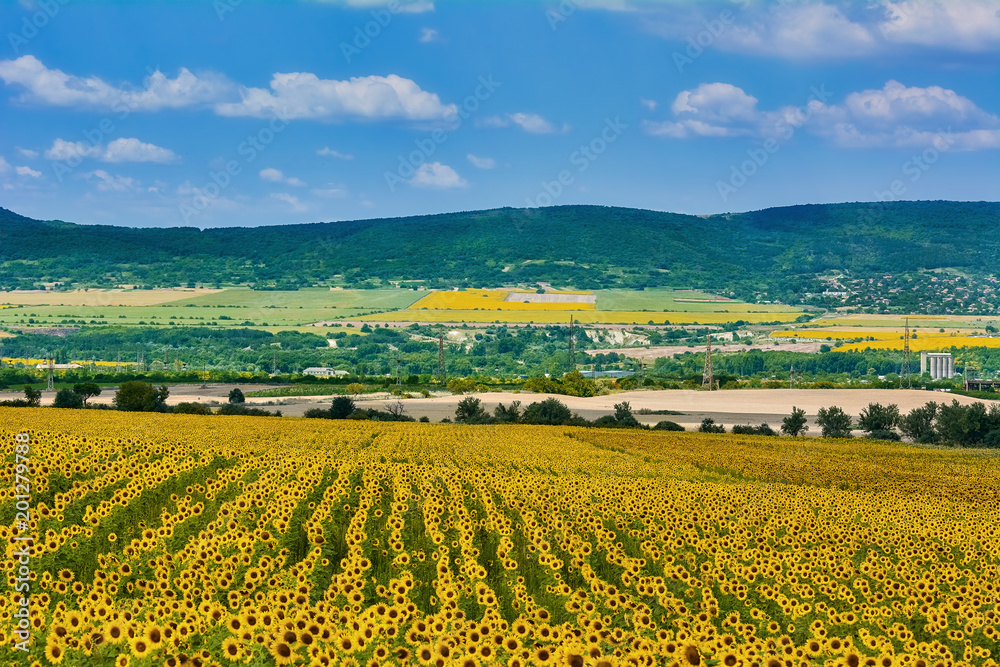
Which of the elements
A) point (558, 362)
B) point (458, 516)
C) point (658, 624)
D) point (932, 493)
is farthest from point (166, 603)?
point (558, 362)

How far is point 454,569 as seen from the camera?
1208cm

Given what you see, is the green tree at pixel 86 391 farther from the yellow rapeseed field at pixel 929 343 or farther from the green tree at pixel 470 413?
the yellow rapeseed field at pixel 929 343

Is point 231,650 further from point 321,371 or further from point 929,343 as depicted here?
point 929,343

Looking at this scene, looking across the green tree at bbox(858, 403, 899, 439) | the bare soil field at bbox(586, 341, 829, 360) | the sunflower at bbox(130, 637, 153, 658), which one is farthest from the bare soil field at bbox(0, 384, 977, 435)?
the sunflower at bbox(130, 637, 153, 658)

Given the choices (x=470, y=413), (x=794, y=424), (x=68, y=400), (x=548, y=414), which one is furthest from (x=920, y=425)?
(x=68, y=400)

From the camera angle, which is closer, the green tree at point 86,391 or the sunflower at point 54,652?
the sunflower at point 54,652

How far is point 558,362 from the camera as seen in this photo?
506 ft

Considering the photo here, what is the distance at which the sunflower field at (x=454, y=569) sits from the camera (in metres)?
8.11

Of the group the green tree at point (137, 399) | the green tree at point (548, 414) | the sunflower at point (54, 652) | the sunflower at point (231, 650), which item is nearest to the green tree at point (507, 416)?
the green tree at point (548, 414)

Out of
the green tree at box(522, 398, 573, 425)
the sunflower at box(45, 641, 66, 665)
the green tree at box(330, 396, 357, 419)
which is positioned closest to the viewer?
the sunflower at box(45, 641, 66, 665)

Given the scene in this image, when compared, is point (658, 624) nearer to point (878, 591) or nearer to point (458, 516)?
point (878, 591)

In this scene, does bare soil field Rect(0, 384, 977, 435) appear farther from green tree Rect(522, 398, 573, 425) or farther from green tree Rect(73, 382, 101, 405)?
green tree Rect(522, 398, 573, 425)

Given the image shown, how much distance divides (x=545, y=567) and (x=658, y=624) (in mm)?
2100

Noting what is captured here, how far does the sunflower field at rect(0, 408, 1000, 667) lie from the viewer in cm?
811
